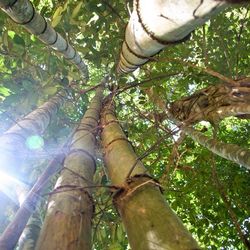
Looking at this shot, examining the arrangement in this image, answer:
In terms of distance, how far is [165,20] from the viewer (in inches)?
33.6

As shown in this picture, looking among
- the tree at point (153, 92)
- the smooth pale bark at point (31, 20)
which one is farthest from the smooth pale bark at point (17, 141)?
the smooth pale bark at point (31, 20)

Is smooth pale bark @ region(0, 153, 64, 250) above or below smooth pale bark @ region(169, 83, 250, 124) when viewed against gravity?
below

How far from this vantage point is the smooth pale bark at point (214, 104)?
8.02 ft

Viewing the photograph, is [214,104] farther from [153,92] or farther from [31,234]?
[31,234]

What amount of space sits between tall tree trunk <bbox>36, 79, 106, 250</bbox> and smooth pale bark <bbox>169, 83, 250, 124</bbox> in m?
0.81

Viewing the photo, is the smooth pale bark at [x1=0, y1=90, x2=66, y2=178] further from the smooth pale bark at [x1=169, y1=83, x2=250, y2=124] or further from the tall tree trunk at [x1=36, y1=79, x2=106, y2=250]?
the smooth pale bark at [x1=169, y1=83, x2=250, y2=124]

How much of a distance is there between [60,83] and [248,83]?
88.6 inches

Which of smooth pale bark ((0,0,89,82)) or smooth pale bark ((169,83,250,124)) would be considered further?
smooth pale bark ((169,83,250,124))

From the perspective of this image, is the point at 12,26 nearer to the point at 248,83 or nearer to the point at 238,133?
the point at 248,83

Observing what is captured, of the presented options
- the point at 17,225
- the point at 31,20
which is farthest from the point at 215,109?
the point at 17,225

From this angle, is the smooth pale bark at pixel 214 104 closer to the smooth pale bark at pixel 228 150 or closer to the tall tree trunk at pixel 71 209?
the smooth pale bark at pixel 228 150

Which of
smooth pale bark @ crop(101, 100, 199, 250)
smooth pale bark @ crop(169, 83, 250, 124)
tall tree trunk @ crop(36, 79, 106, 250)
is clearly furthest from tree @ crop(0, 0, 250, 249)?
smooth pale bark @ crop(101, 100, 199, 250)

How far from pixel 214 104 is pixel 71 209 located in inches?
72.0

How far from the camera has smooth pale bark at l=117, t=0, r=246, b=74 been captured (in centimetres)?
73
